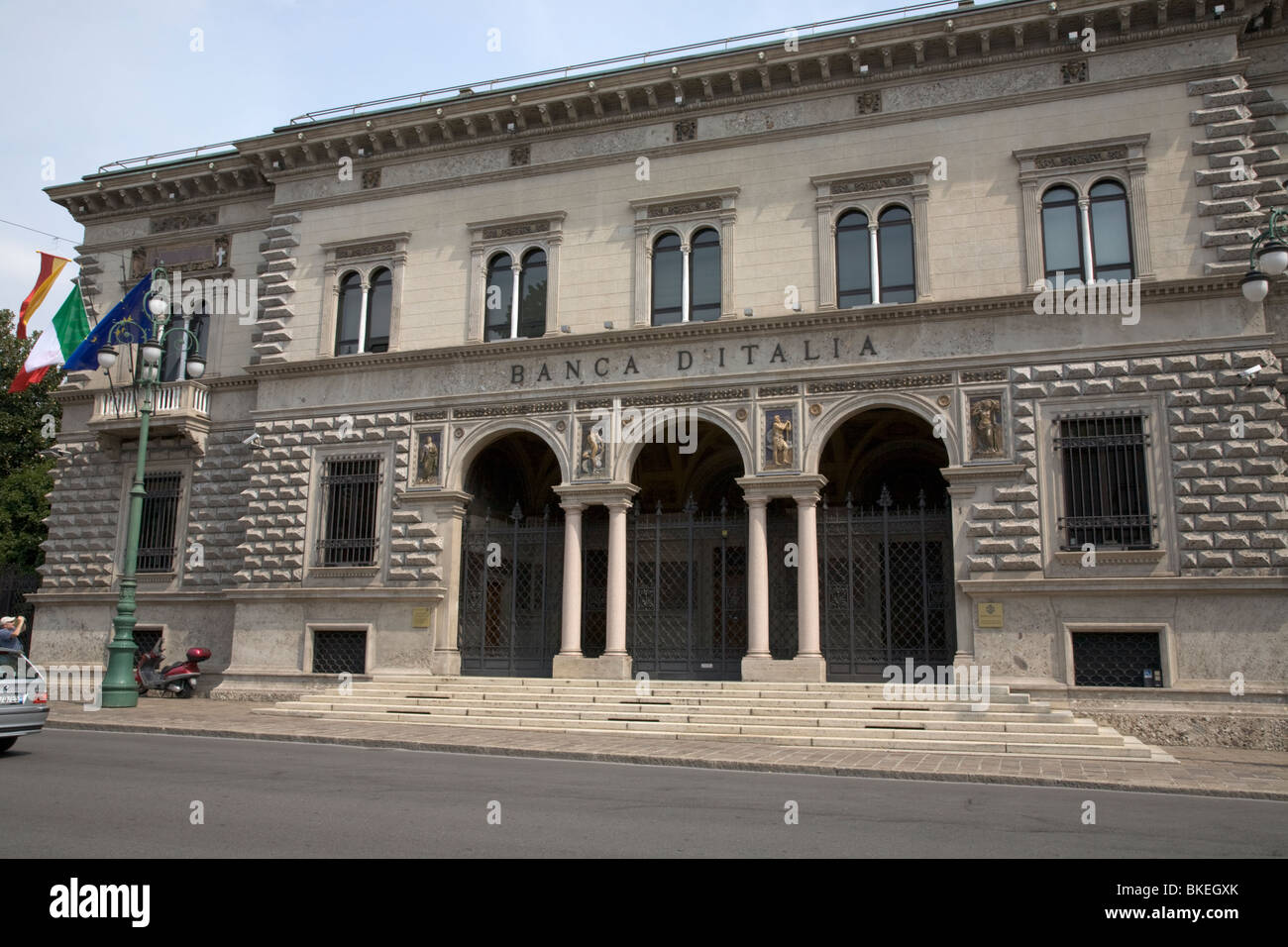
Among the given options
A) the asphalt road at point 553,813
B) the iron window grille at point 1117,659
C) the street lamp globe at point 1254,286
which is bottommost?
the asphalt road at point 553,813

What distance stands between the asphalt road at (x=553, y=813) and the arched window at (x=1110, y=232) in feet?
36.7

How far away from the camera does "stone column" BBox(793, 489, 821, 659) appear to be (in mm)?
19641

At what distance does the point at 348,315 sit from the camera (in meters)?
24.6

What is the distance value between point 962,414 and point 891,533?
2.87m

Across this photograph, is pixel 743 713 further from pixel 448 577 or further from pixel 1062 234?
pixel 1062 234

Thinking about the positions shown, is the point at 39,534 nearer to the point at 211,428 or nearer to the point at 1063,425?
the point at 211,428

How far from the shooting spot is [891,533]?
20562mm

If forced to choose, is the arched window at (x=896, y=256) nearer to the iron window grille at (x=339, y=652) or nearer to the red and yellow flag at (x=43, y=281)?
the iron window grille at (x=339, y=652)

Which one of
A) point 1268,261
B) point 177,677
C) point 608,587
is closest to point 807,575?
point 608,587

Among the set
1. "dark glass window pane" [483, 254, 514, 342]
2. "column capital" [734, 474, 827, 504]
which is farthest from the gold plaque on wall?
"dark glass window pane" [483, 254, 514, 342]

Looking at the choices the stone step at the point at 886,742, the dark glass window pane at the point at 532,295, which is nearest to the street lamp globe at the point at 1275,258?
the stone step at the point at 886,742

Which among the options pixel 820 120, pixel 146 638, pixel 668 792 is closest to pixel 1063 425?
pixel 820 120

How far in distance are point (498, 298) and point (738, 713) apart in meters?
11.2

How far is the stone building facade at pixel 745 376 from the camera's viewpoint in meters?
18.2
